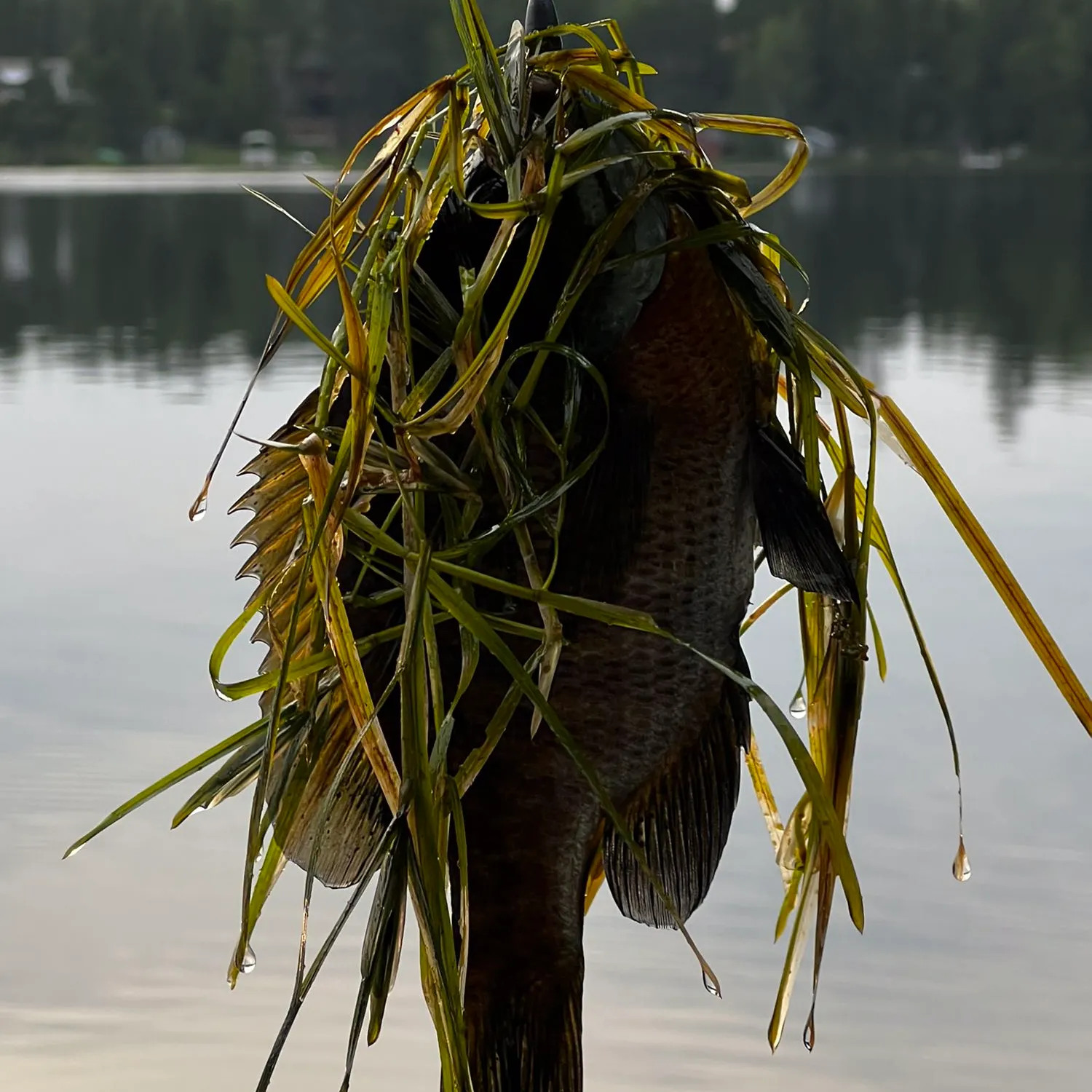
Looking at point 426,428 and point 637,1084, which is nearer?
point 426,428

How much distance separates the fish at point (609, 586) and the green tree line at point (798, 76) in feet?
111

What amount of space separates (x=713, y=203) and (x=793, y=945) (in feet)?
1.89

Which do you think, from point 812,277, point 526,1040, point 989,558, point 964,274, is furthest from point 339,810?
point 964,274

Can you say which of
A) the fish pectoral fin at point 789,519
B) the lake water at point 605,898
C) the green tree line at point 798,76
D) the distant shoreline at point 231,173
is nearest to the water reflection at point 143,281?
the lake water at point 605,898

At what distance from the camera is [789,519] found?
1.13 meters

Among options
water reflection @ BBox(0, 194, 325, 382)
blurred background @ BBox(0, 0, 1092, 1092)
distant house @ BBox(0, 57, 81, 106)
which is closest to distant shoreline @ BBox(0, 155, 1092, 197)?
distant house @ BBox(0, 57, 81, 106)

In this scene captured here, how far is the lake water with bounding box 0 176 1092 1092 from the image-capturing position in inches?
85.1

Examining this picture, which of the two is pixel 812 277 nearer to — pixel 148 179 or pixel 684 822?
→ pixel 684 822

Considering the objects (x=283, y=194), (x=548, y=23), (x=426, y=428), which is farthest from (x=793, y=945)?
(x=283, y=194)

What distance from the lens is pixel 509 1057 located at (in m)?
1.22

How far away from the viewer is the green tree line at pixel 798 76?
35.1 meters

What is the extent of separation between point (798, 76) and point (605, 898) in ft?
107

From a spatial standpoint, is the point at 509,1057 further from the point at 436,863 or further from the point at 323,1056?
the point at 323,1056

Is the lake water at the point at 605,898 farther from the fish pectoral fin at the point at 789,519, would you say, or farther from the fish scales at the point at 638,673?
the fish pectoral fin at the point at 789,519
